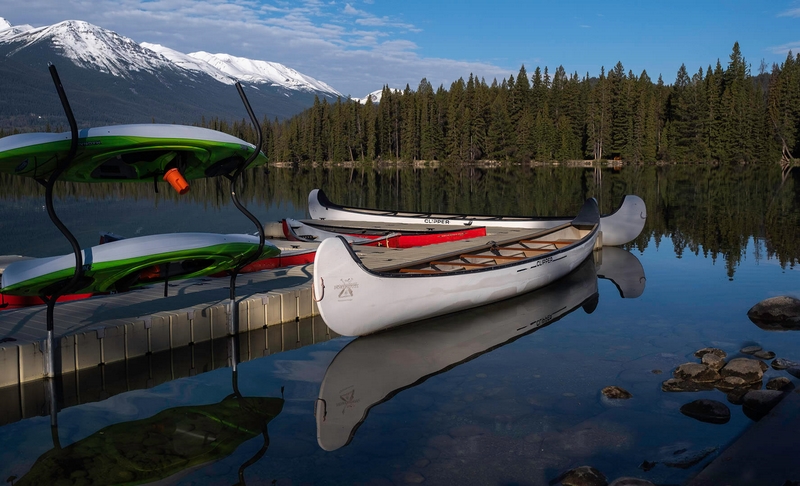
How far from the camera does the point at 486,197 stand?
145 ft

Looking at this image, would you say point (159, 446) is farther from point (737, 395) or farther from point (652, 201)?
point (652, 201)

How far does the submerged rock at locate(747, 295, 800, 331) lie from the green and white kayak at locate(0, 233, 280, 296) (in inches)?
345

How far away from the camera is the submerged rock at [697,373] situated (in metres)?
8.77

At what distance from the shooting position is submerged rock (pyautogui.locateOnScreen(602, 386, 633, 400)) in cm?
835

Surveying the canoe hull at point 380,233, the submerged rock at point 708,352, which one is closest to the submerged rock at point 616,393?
the submerged rock at point 708,352

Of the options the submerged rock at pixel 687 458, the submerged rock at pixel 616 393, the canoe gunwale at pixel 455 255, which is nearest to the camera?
the submerged rock at pixel 687 458

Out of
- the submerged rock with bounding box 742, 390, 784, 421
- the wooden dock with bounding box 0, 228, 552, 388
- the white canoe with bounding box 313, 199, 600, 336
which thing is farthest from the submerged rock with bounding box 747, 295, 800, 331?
the wooden dock with bounding box 0, 228, 552, 388

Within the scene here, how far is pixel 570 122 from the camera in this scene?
108m

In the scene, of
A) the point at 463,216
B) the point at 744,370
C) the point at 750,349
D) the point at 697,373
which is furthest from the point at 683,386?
the point at 463,216

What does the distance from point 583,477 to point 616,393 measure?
101 inches

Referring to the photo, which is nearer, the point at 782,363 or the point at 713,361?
the point at 713,361

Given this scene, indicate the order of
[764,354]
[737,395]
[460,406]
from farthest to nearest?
[764,354]
[737,395]
[460,406]

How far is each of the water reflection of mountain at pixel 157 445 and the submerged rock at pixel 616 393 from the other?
399 centimetres

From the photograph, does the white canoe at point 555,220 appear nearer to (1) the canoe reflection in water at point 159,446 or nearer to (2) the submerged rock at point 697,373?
(2) the submerged rock at point 697,373
